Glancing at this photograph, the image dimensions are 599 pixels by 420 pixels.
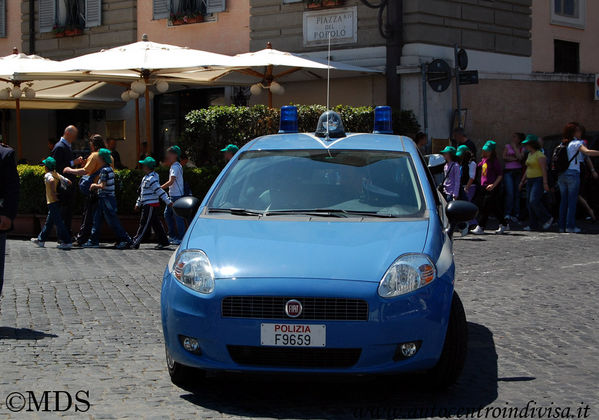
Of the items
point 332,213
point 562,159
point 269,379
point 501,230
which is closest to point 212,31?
point 501,230

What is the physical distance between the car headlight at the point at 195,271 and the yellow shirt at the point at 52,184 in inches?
383

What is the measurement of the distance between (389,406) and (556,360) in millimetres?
1855

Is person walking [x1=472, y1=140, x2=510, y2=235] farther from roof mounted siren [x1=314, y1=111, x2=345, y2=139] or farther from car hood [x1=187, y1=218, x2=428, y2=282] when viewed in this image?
car hood [x1=187, y1=218, x2=428, y2=282]

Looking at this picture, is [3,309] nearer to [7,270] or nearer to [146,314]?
[146,314]

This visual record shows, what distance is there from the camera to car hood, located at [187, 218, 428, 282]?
19.2 ft

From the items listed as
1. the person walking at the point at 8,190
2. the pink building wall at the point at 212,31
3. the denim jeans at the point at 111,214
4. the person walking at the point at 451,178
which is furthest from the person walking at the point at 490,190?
the person walking at the point at 8,190

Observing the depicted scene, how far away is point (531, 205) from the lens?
18344 mm

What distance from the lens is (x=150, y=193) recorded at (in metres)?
15.5

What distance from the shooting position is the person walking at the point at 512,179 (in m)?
19.3

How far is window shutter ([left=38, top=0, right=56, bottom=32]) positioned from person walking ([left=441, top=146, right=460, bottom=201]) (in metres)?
16.3

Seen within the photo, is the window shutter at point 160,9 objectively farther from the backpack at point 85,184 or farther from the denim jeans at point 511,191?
the backpack at point 85,184

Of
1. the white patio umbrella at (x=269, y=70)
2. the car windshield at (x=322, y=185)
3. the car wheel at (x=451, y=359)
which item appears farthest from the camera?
the white patio umbrella at (x=269, y=70)

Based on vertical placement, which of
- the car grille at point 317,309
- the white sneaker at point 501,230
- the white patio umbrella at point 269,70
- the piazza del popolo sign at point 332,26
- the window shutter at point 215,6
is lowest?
the white sneaker at point 501,230

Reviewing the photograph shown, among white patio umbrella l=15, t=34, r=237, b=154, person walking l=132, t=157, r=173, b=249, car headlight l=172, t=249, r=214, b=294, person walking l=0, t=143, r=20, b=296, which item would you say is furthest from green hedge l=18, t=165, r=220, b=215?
car headlight l=172, t=249, r=214, b=294
